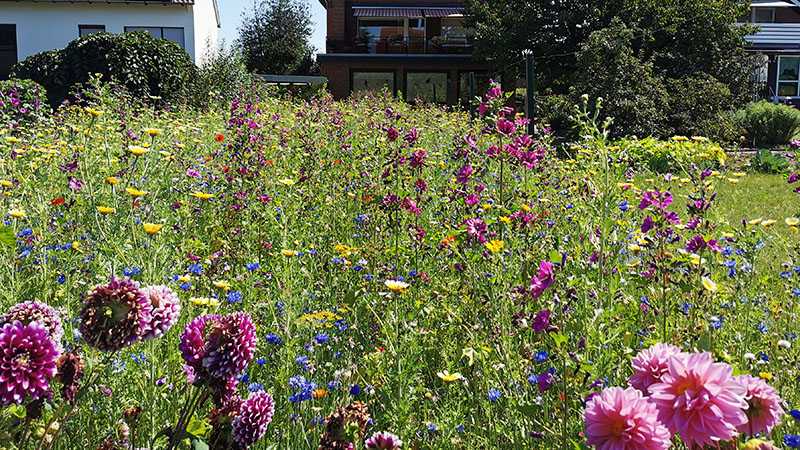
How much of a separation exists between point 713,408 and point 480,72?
30.2 m

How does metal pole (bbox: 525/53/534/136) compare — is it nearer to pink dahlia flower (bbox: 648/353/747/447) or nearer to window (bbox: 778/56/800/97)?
pink dahlia flower (bbox: 648/353/747/447)

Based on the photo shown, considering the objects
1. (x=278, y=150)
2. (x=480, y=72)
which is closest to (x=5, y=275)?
(x=278, y=150)

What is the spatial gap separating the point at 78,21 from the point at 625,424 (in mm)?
28308

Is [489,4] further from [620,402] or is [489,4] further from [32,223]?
[620,402]

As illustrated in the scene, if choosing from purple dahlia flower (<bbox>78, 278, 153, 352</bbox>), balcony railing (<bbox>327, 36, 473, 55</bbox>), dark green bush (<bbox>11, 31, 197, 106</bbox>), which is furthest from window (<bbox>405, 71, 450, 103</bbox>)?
purple dahlia flower (<bbox>78, 278, 153, 352</bbox>)

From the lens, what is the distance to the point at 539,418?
219 centimetres

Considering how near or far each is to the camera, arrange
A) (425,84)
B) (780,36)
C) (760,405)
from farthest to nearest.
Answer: (425,84), (780,36), (760,405)

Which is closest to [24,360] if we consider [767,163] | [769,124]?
[767,163]

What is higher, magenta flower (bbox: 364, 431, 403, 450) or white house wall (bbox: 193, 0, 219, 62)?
white house wall (bbox: 193, 0, 219, 62)

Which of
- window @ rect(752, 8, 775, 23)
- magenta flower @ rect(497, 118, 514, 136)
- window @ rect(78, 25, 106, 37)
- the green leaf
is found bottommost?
the green leaf

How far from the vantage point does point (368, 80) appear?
30.3 meters

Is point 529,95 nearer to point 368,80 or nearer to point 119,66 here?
point 119,66

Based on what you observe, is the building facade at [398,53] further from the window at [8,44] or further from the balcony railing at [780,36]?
the window at [8,44]

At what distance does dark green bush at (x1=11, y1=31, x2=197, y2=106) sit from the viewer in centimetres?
1470
